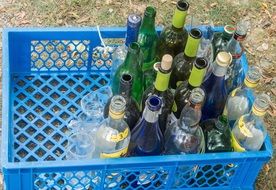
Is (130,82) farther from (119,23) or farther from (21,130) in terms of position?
(119,23)

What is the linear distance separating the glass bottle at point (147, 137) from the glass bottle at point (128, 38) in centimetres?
28

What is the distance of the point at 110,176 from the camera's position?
164 centimetres

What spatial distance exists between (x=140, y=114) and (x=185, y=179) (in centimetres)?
24

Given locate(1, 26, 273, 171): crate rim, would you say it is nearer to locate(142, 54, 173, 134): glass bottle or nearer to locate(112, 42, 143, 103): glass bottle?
locate(142, 54, 173, 134): glass bottle

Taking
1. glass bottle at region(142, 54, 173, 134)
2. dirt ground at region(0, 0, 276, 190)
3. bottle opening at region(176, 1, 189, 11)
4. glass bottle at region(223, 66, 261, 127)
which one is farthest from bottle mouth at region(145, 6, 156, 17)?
dirt ground at region(0, 0, 276, 190)

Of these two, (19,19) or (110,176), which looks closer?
(110,176)

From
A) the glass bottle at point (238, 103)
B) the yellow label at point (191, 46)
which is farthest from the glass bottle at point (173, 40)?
the glass bottle at point (238, 103)

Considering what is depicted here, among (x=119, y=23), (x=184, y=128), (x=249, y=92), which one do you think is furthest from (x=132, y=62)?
(x=119, y=23)

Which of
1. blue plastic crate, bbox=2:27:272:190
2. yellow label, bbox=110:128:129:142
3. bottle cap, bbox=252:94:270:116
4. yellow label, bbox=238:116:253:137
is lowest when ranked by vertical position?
blue plastic crate, bbox=2:27:272:190

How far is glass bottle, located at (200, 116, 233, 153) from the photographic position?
1.70 meters

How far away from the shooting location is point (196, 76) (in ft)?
5.13

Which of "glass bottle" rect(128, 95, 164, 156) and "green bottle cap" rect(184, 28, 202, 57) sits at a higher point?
"green bottle cap" rect(184, 28, 202, 57)

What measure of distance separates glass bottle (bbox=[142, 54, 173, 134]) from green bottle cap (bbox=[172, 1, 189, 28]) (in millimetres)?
214

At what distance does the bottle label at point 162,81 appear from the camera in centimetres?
153
